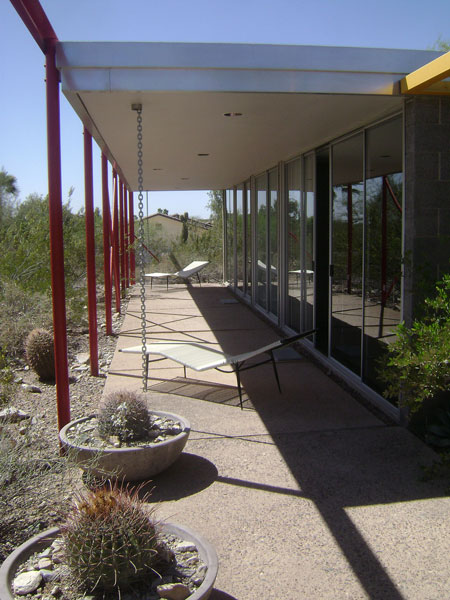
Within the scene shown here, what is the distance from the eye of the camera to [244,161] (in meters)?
8.52

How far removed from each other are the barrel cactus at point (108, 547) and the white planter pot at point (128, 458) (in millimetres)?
1070

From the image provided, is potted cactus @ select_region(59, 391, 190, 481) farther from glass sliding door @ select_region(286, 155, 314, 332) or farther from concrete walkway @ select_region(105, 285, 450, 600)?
glass sliding door @ select_region(286, 155, 314, 332)

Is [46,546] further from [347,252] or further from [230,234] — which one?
[230,234]

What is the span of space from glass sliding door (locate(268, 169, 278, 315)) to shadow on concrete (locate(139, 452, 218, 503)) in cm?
538

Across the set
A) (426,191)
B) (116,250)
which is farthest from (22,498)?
(116,250)

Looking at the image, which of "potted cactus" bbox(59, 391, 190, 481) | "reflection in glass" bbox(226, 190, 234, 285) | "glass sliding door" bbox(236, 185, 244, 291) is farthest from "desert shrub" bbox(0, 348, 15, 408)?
"reflection in glass" bbox(226, 190, 234, 285)

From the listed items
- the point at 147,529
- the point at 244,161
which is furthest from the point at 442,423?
the point at 244,161

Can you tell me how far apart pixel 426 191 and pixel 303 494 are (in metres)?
2.33

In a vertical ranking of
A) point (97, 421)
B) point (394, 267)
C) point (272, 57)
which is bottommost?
point (97, 421)

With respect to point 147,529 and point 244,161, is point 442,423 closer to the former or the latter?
point 147,529

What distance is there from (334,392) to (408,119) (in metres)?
2.47

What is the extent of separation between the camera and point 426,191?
4273mm

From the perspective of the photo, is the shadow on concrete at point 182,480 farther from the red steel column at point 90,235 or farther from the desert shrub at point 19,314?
the desert shrub at point 19,314

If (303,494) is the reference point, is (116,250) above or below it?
above
